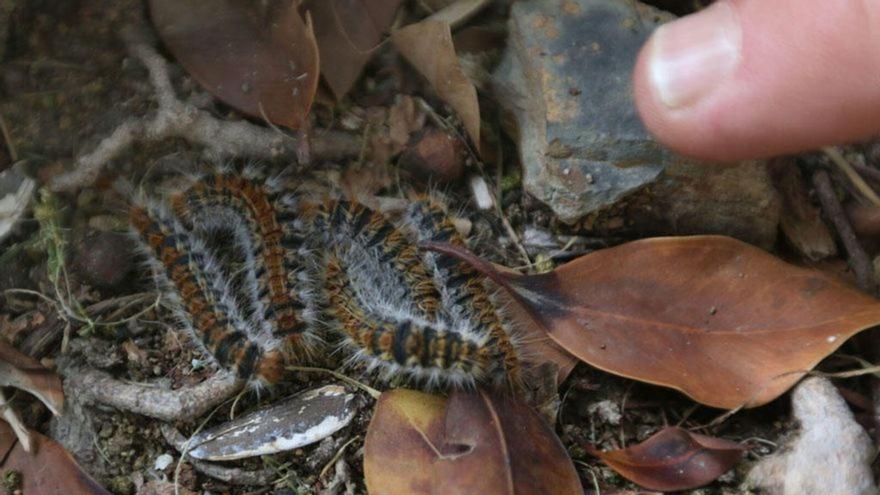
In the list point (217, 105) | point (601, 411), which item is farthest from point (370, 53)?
point (601, 411)

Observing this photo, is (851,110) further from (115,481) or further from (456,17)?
(115,481)

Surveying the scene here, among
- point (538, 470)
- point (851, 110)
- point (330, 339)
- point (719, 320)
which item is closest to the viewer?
point (851, 110)

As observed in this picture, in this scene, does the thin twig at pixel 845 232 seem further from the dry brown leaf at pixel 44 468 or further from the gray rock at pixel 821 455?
the dry brown leaf at pixel 44 468

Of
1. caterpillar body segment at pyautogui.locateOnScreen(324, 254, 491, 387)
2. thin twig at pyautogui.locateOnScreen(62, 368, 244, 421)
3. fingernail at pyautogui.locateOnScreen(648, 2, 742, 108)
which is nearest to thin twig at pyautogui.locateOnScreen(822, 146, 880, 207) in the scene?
fingernail at pyautogui.locateOnScreen(648, 2, 742, 108)

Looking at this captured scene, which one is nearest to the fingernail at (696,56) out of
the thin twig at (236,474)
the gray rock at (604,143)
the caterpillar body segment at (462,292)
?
the gray rock at (604,143)

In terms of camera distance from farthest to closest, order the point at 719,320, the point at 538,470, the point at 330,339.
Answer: the point at 330,339, the point at 719,320, the point at 538,470

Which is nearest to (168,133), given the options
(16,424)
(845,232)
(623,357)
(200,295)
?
(200,295)
